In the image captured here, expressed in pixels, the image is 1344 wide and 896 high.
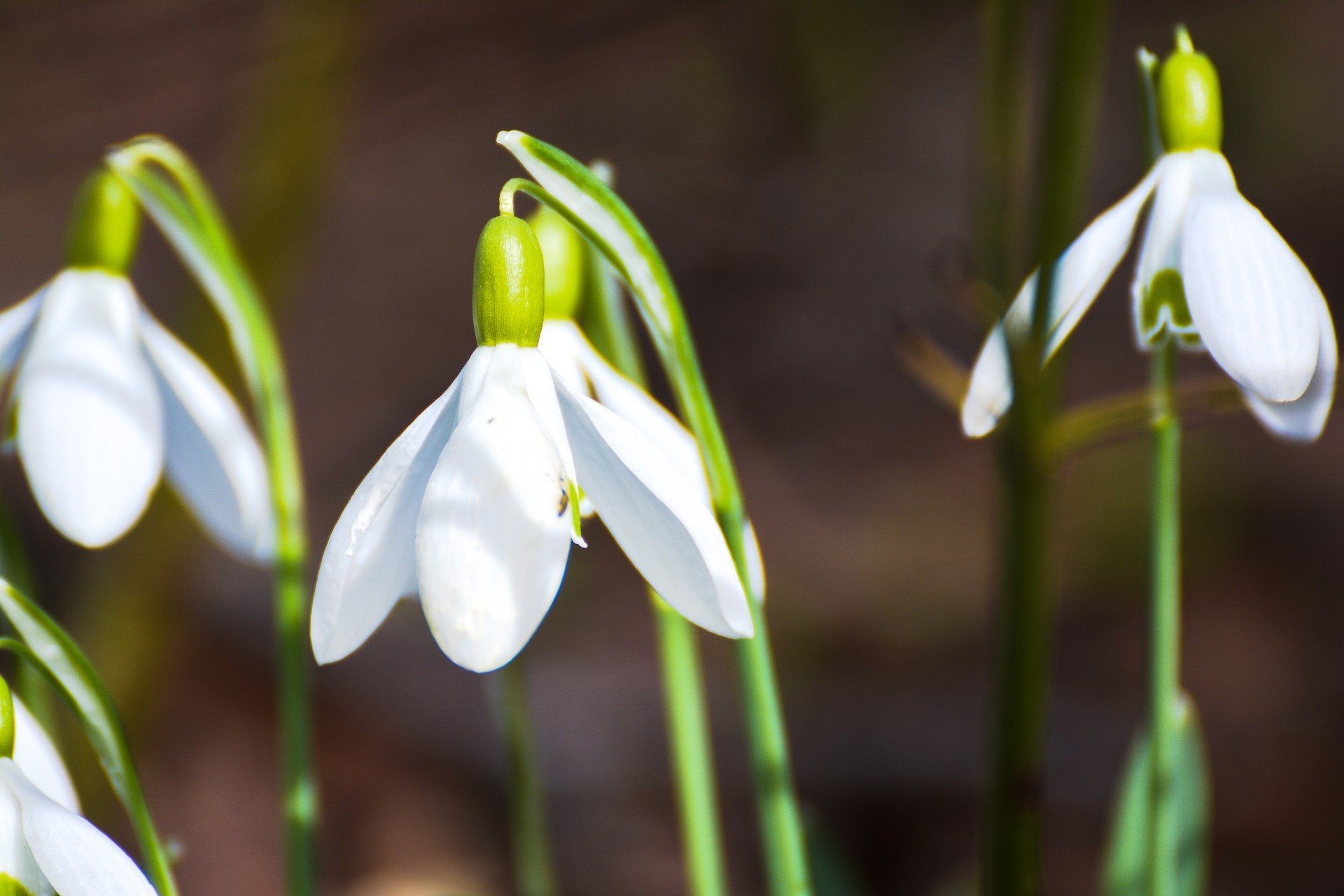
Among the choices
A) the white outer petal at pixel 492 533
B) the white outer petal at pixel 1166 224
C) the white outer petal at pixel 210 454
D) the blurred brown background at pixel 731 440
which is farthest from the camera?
the blurred brown background at pixel 731 440

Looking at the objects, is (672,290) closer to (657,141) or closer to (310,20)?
(310,20)

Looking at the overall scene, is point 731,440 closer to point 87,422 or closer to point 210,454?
point 210,454

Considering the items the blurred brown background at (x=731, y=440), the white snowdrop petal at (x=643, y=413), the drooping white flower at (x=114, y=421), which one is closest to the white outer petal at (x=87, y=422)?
the drooping white flower at (x=114, y=421)

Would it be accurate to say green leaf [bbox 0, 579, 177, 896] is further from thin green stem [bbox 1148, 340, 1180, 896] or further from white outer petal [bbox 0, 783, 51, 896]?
thin green stem [bbox 1148, 340, 1180, 896]

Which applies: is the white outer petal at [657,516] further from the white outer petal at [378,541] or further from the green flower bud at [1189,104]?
the green flower bud at [1189,104]

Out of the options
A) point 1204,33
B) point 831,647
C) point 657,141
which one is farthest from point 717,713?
point 1204,33

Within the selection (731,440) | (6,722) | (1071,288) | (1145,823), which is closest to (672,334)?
(1071,288)
